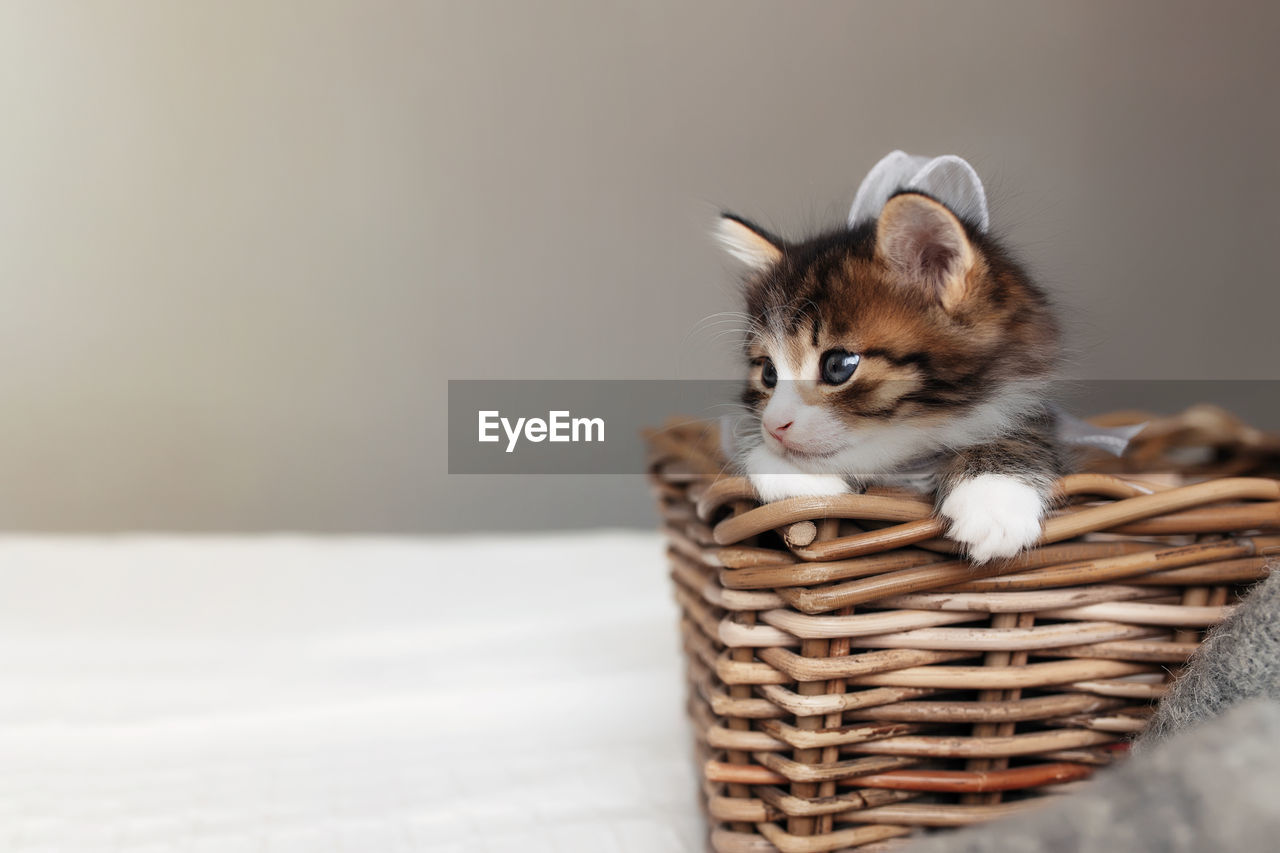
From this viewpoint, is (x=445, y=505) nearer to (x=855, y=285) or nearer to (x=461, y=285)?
(x=461, y=285)

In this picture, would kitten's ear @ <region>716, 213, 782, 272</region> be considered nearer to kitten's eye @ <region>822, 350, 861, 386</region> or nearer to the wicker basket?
kitten's eye @ <region>822, 350, 861, 386</region>

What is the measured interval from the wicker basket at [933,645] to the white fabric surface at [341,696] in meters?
0.24

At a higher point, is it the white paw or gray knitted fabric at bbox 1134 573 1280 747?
the white paw

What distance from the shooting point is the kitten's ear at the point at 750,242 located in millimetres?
1168

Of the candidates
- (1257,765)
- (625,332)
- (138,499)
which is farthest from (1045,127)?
(138,499)

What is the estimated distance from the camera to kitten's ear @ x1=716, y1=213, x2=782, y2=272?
1.17 meters

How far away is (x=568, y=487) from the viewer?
290cm

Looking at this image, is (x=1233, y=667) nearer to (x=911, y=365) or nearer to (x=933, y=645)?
(x=933, y=645)
